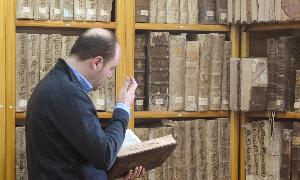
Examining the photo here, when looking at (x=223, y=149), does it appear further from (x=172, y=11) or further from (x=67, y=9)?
(x=67, y=9)

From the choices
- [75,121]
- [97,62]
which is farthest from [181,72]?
[75,121]

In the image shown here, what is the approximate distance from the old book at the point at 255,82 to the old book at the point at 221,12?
0.29 m

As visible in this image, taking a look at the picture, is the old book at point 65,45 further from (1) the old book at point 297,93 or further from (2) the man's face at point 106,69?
(1) the old book at point 297,93

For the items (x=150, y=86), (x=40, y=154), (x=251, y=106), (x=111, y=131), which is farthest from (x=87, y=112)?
(x=251, y=106)

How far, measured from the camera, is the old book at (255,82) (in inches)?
116

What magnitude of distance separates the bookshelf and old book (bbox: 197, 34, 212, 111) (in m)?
0.06

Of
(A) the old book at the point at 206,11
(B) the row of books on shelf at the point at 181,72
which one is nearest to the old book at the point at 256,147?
(B) the row of books on shelf at the point at 181,72

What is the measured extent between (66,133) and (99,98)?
1.07 meters

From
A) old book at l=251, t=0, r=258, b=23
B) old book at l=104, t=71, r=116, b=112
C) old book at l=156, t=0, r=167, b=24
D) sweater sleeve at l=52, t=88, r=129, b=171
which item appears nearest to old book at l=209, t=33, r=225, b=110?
old book at l=251, t=0, r=258, b=23

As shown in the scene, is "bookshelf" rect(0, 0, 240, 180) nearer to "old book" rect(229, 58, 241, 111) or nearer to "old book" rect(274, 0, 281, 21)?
"old book" rect(229, 58, 241, 111)

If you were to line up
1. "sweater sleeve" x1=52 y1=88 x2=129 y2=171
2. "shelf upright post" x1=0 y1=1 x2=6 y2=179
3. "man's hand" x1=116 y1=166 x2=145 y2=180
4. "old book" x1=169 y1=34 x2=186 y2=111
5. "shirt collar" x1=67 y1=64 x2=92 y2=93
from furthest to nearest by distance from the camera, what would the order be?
"old book" x1=169 y1=34 x2=186 y2=111 → "shelf upright post" x1=0 y1=1 x2=6 y2=179 → "man's hand" x1=116 y1=166 x2=145 y2=180 → "shirt collar" x1=67 y1=64 x2=92 y2=93 → "sweater sleeve" x1=52 y1=88 x2=129 y2=171

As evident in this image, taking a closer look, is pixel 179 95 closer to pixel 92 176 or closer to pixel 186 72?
pixel 186 72

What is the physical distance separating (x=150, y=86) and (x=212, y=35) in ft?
1.57

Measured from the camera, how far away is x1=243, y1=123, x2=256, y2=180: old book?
9.99 ft
